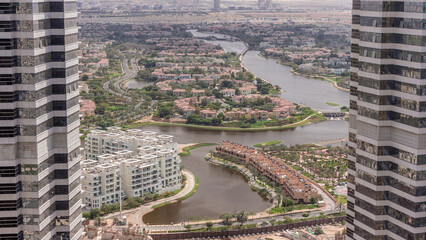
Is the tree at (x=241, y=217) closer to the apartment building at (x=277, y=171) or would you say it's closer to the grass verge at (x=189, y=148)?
the apartment building at (x=277, y=171)

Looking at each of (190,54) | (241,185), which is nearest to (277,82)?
(190,54)

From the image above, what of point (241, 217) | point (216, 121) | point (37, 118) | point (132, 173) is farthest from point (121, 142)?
point (37, 118)

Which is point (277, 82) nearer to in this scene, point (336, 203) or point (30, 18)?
point (336, 203)

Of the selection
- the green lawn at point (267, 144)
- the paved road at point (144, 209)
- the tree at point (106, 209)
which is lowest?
the green lawn at point (267, 144)

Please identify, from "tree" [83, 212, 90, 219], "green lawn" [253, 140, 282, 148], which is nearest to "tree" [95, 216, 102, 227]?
"tree" [83, 212, 90, 219]

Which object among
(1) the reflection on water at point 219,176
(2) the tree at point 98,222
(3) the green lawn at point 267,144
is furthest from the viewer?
(3) the green lawn at point 267,144

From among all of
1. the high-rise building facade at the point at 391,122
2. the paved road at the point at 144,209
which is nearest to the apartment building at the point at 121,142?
the paved road at the point at 144,209

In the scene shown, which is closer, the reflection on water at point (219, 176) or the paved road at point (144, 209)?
the paved road at point (144, 209)

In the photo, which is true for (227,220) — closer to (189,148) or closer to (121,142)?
(121,142)
